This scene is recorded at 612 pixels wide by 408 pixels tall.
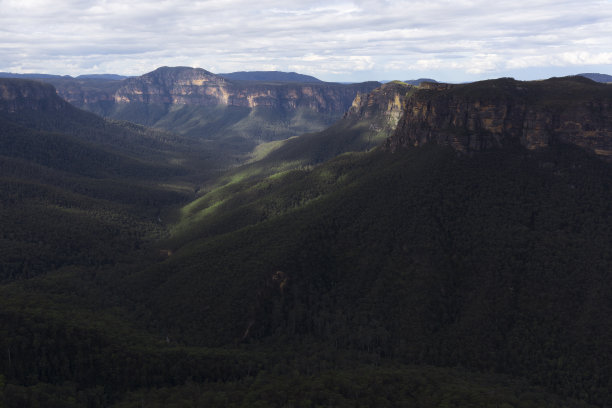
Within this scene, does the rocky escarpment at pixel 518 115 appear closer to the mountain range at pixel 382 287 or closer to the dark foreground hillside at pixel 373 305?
the mountain range at pixel 382 287

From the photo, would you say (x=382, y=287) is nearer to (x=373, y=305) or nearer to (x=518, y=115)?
(x=373, y=305)

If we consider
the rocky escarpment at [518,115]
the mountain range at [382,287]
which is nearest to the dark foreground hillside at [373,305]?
the mountain range at [382,287]

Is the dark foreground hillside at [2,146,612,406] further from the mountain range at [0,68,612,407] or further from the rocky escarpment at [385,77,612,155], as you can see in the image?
the rocky escarpment at [385,77,612,155]

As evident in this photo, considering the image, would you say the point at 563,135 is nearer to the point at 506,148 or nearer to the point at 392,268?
the point at 506,148

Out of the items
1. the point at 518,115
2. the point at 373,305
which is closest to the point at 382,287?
the point at 373,305

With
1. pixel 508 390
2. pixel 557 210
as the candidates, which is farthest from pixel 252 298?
pixel 557 210

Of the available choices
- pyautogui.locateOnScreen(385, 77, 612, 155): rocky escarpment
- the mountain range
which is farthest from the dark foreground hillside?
pyautogui.locateOnScreen(385, 77, 612, 155): rocky escarpment
